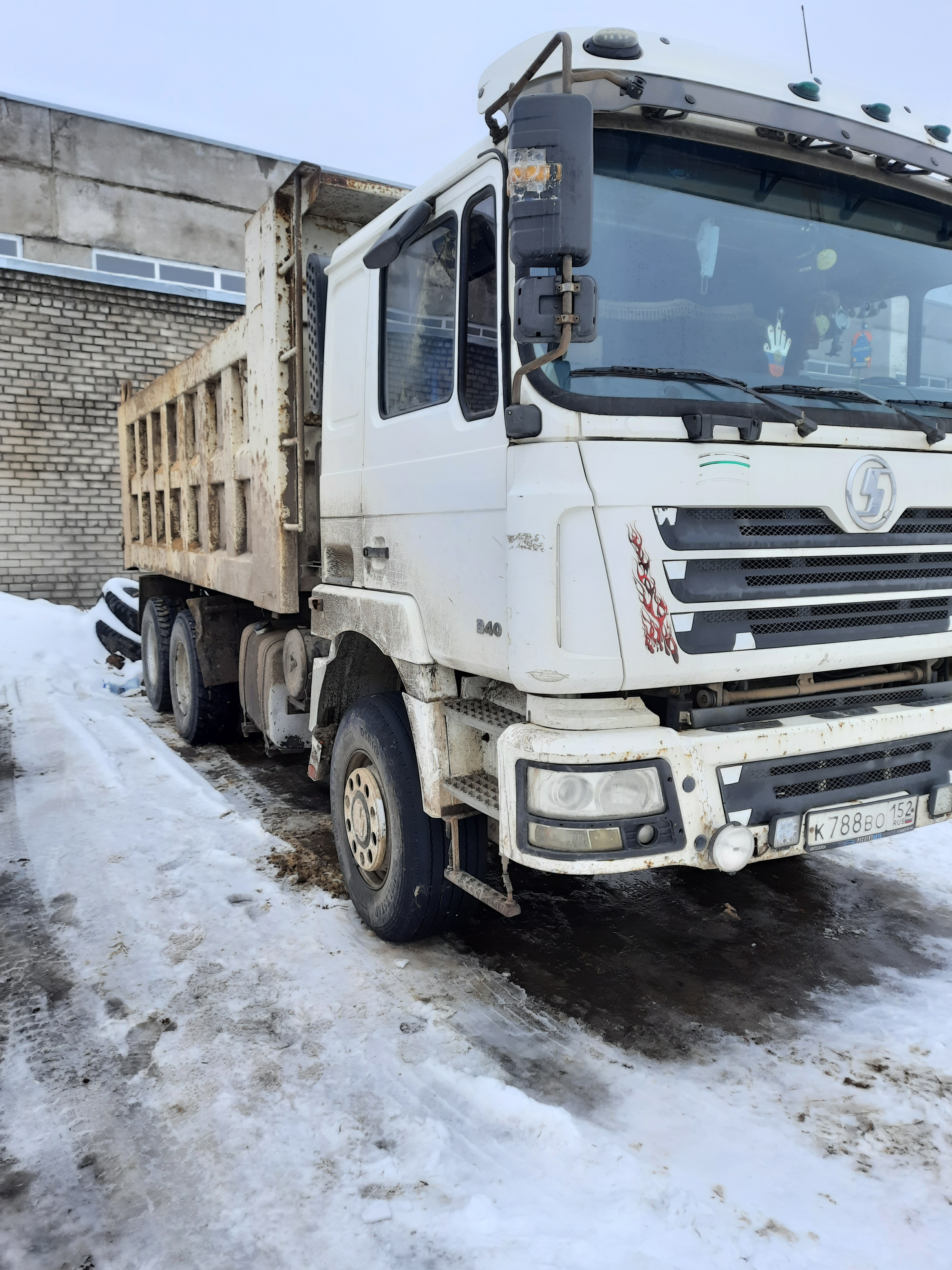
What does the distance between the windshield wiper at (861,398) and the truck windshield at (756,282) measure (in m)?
0.01

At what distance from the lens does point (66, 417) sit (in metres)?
13.2

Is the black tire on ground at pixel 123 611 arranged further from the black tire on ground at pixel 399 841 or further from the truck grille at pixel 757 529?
the truck grille at pixel 757 529

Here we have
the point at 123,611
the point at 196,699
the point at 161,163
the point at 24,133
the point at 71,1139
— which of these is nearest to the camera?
the point at 71,1139

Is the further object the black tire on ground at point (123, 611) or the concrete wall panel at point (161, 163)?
the concrete wall panel at point (161, 163)

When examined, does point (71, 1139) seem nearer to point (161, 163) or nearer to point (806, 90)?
point (806, 90)

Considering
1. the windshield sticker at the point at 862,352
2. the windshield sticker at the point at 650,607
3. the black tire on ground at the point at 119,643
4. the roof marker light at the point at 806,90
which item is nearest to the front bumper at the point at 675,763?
the windshield sticker at the point at 650,607

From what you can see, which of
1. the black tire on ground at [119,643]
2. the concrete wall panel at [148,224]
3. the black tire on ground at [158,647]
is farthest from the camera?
the concrete wall panel at [148,224]

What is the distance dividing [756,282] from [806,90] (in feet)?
2.06

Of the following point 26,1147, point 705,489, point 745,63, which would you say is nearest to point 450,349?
point 705,489

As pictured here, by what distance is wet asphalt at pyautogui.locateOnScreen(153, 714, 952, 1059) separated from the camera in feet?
10.2

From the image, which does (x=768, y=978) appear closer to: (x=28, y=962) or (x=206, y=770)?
(x=28, y=962)

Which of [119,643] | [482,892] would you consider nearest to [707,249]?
[482,892]

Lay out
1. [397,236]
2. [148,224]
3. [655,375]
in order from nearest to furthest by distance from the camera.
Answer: [655,375] → [397,236] → [148,224]

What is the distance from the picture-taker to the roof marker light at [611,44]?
251 cm
